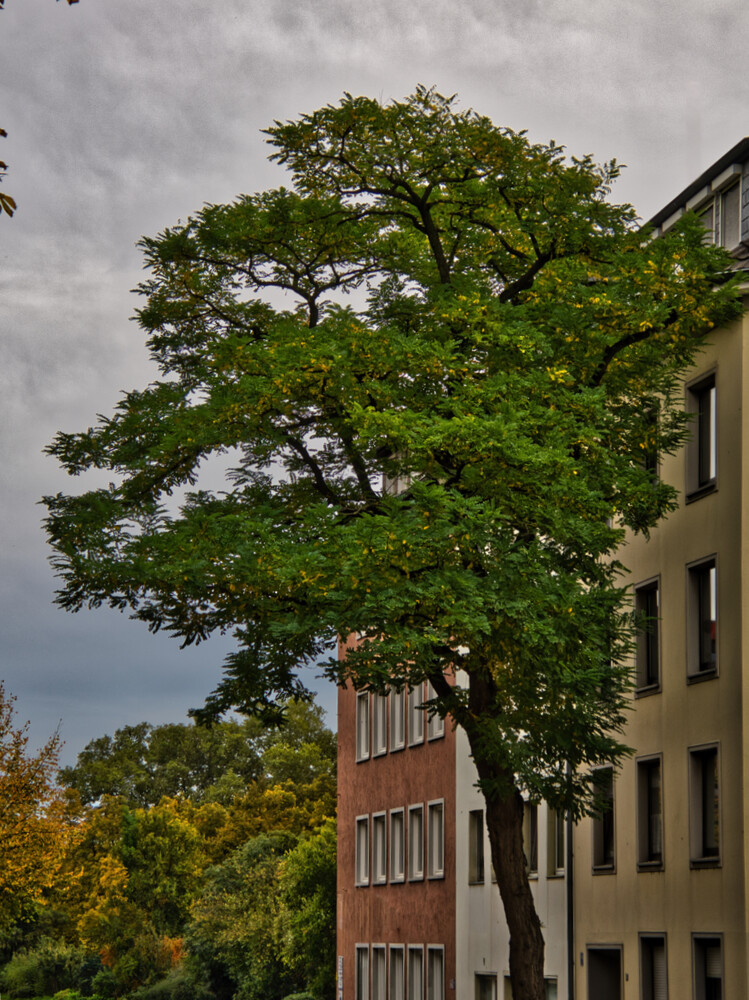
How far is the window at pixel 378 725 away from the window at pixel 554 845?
1442 centimetres

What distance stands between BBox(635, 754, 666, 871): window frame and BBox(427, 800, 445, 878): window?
48.2ft

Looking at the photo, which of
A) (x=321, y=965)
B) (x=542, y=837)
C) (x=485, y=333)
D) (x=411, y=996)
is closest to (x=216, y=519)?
(x=485, y=333)

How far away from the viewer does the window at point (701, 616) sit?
91.3ft

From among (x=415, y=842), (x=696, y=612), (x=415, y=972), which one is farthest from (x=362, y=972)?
(x=696, y=612)

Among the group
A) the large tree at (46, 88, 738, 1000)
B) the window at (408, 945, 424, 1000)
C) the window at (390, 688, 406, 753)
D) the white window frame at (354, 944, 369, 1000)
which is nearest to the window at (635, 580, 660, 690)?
→ the large tree at (46, 88, 738, 1000)

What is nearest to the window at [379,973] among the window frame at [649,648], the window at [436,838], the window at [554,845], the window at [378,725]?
the window at [436,838]

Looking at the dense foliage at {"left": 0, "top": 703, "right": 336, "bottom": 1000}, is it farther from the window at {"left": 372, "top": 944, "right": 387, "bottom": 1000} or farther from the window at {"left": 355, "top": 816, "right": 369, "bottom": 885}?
the window at {"left": 372, "top": 944, "right": 387, "bottom": 1000}

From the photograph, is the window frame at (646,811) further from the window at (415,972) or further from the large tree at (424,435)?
the window at (415,972)

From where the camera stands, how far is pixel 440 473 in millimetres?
22516

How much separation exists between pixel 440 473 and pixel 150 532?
486 centimetres

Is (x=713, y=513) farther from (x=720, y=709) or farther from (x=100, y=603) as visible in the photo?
(x=100, y=603)

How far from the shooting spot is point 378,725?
50.9 m

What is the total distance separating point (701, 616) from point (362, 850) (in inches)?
1017

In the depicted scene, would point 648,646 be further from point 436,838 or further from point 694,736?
point 436,838
